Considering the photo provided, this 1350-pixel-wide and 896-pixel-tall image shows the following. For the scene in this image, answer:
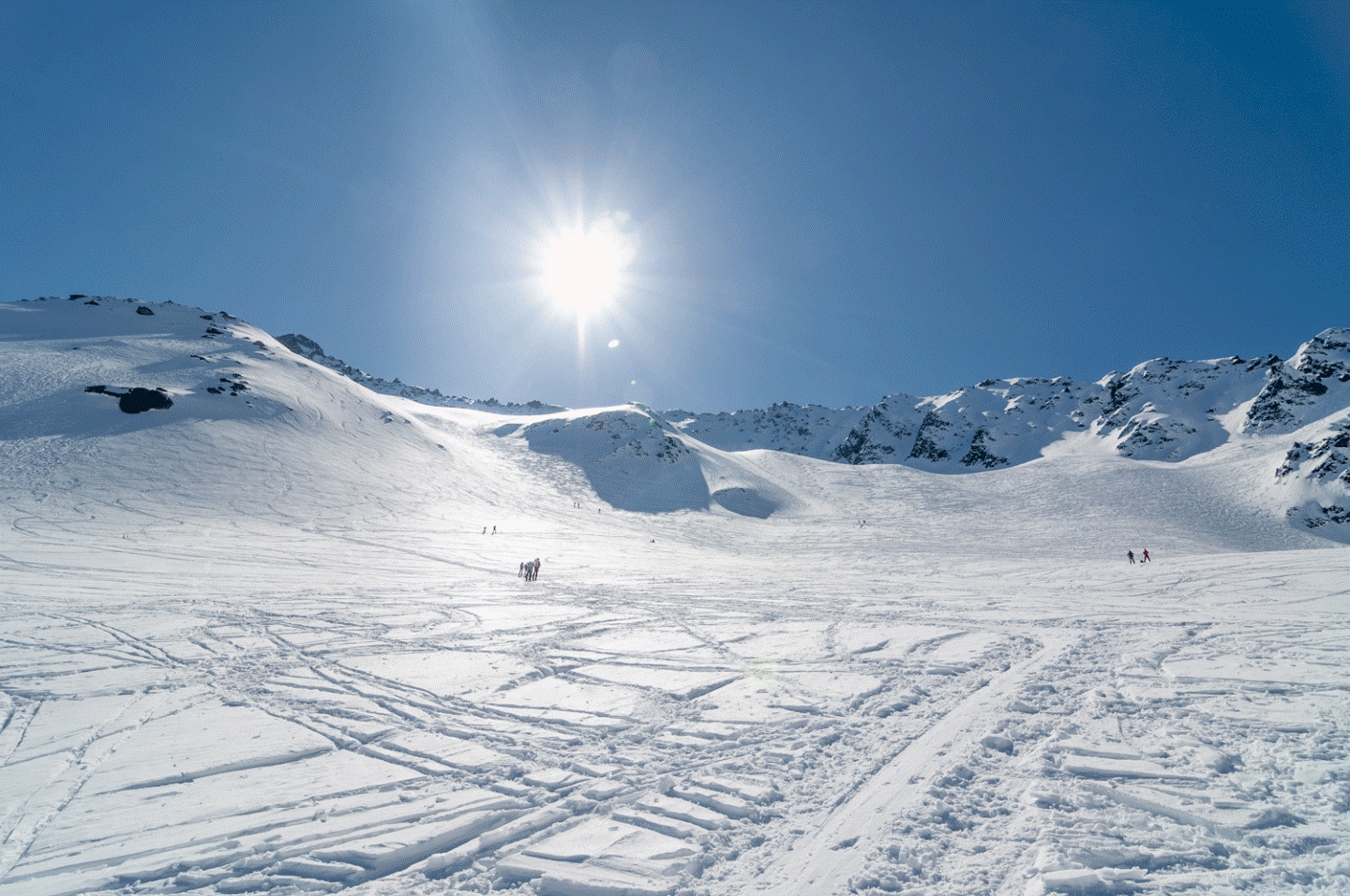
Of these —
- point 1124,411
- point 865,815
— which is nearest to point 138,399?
point 865,815

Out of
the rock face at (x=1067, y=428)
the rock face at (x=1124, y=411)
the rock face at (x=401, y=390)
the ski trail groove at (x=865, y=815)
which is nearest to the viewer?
the ski trail groove at (x=865, y=815)

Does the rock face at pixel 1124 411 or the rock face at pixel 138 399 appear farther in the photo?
the rock face at pixel 1124 411

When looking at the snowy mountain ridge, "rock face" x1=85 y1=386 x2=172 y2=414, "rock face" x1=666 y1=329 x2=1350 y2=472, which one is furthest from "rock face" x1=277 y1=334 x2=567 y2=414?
"rock face" x1=666 y1=329 x2=1350 y2=472

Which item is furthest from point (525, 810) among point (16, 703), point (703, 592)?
point (703, 592)

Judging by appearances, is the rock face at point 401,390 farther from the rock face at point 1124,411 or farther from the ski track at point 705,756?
the ski track at point 705,756

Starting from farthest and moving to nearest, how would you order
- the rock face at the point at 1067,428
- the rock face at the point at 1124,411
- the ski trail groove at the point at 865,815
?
1. the rock face at the point at 1124,411
2. the rock face at the point at 1067,428
3. the ski trail groove at the point at 865,815

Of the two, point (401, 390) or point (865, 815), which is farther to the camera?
point (401, 390)

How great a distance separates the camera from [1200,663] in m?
8.48

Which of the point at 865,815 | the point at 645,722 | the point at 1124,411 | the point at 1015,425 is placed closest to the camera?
the point at 865,815

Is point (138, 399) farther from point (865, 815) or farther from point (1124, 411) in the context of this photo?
point (1124, 411)

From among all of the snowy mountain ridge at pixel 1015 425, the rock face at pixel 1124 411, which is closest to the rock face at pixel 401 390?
the snowy mountain ridge at pixel 1015 425

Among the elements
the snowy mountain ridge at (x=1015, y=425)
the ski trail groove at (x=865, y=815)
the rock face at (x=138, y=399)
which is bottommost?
the ski trail groove at (x=865, y=815)

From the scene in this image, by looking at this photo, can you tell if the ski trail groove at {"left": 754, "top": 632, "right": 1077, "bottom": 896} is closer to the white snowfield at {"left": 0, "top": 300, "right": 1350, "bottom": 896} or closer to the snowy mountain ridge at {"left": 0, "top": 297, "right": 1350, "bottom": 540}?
the white snowfield at {"left": 0, "top": 300, "right": 1350, "bottom": 896}

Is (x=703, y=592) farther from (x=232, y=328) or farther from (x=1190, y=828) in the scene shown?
(x=232, y=328)
